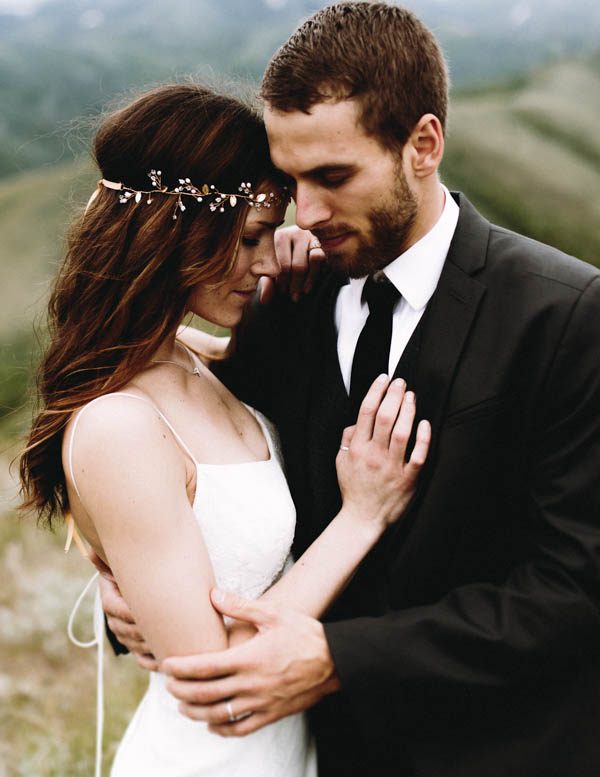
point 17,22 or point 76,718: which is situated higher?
point 17,22

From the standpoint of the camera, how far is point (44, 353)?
252 centimetres

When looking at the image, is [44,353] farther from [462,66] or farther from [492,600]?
[462,66]

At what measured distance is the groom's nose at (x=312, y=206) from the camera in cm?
234

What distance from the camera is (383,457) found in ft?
7.44

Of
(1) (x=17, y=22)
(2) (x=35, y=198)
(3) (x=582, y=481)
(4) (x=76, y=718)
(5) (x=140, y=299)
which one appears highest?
(1) (x=17, y=22)

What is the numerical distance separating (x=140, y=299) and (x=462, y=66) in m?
6.04

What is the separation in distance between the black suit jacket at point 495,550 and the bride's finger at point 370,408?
12 centimetres

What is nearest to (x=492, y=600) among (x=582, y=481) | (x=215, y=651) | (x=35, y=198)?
(x=582, y=481)

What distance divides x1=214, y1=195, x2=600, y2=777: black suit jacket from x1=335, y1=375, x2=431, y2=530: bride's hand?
0.14ft

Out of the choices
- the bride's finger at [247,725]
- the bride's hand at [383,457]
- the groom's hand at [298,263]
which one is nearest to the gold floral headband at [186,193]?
the groom's hand at [298,263]

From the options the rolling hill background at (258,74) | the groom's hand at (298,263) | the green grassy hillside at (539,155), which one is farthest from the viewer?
the green grassy hillside at (539,155)

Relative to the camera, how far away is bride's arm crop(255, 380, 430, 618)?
2.23m

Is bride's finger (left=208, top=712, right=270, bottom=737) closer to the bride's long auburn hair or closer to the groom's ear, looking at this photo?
the bride's long auburn hair

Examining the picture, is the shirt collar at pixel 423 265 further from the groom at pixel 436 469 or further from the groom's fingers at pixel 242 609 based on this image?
the groom's fingers at pixel 242 609
